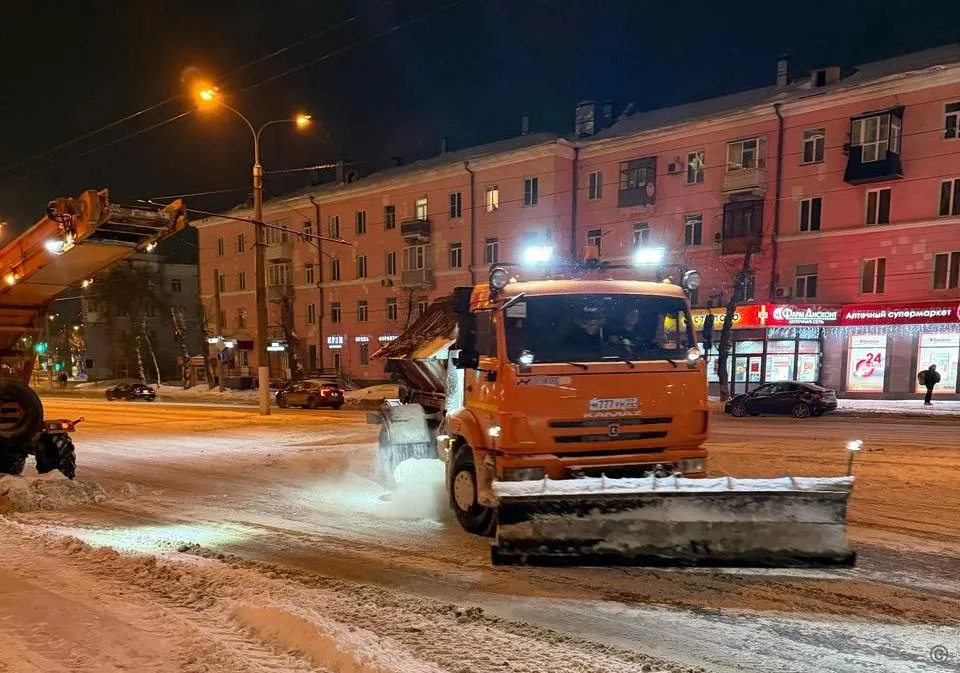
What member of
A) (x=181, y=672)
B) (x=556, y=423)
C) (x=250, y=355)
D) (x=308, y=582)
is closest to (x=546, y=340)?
(x=556, y=423)

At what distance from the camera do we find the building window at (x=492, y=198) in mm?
37250

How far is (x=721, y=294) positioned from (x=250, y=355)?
38.2 m

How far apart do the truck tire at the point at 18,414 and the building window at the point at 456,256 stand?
31.3m

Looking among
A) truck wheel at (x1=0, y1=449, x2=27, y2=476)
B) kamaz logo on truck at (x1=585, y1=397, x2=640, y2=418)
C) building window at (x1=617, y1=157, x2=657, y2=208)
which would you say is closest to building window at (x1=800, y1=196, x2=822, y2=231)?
building window at (x1=617, y1=157, x2=657, y2=208)

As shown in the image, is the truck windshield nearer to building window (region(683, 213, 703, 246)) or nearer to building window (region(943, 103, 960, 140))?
building window (region(943, 103, 960, 140))

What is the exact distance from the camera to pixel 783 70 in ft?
104

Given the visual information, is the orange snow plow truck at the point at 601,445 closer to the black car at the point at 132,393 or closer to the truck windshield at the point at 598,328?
the truck windshield at the point at 598,328

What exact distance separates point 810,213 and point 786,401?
1132 centimetres

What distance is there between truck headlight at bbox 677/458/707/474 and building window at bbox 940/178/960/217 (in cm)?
2590

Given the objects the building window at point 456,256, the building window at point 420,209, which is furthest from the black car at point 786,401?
the building window at point 420,209

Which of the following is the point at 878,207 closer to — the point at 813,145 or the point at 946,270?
the point at 946,270

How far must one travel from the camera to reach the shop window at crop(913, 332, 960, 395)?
2498 cm

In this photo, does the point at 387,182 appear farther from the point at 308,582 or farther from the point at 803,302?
the point at 308,582

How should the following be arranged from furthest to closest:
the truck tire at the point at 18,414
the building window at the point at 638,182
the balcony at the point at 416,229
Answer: the balcony at the point at 416,229
the building window at the point at 638,182
the truck tire at the point at 18,414
